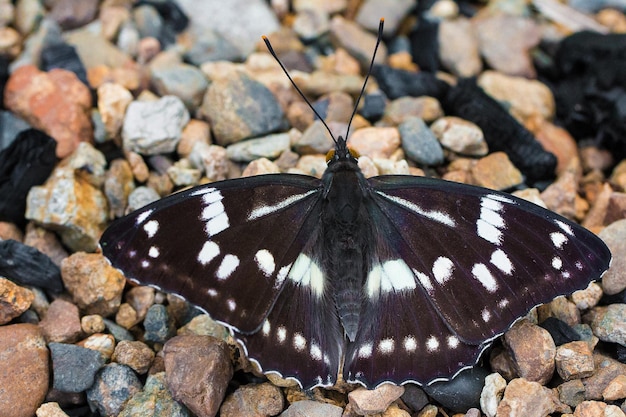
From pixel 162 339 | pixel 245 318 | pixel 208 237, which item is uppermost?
pixel 208 237

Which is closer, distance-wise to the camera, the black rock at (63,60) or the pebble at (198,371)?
the pebble at (198,371)

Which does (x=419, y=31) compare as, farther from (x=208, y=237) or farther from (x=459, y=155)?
(x=208, y=237)

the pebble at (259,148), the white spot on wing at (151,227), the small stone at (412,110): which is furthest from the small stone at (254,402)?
the small stone at (412,110)

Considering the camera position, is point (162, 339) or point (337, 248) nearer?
point (337, 248)

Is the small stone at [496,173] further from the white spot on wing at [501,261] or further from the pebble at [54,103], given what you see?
the pebble at [54,103]

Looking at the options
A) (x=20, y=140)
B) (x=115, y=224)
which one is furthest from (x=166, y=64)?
(x=115, y=224)

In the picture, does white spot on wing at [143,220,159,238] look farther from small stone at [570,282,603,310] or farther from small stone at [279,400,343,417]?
small stone at [570,282,603,310]

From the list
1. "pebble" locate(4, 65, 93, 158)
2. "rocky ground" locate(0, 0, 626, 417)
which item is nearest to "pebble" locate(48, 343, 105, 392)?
"rocky ground" locate(0, 0, 626, 417)
